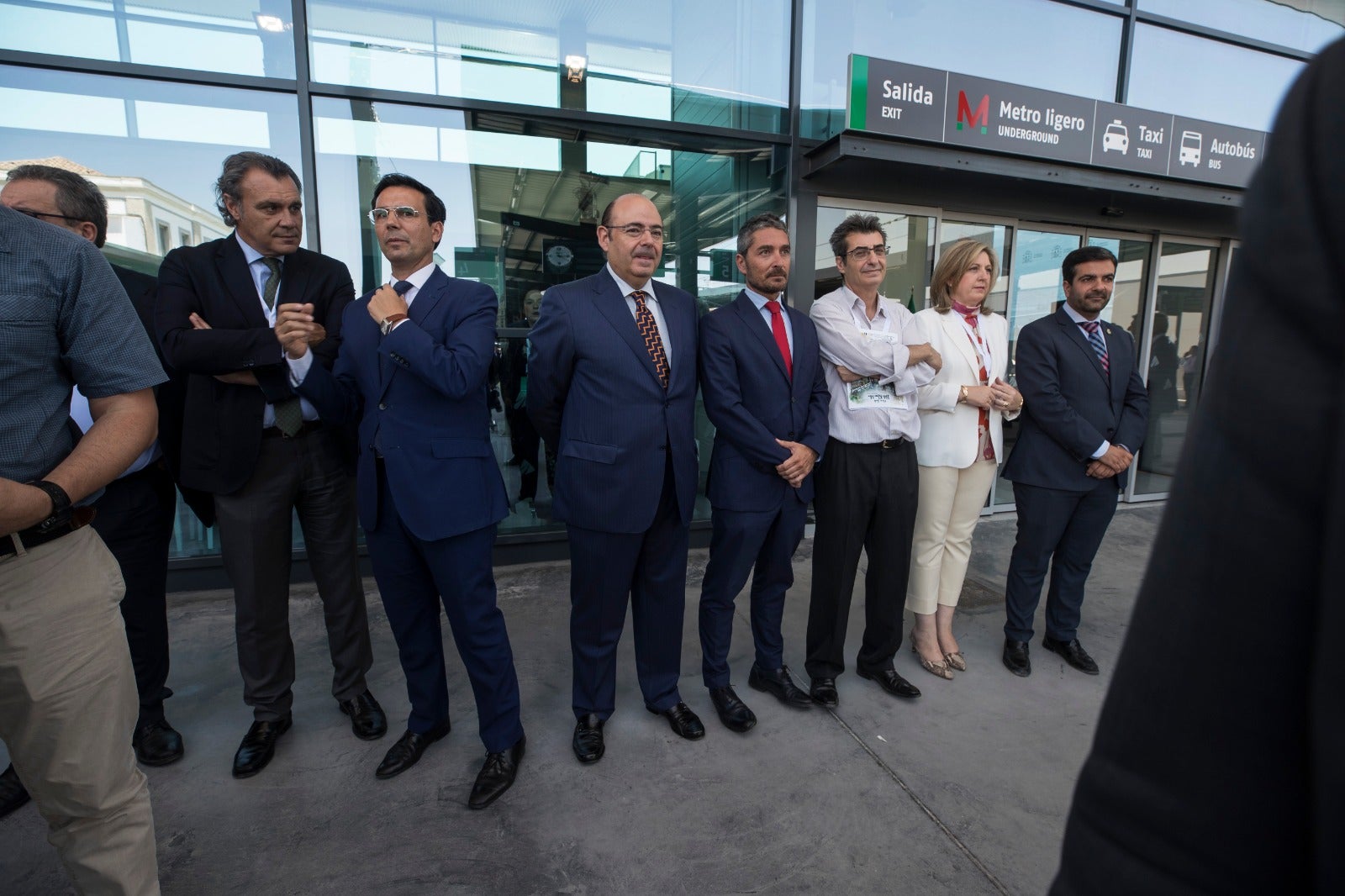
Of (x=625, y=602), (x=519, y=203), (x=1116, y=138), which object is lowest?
(x=625, y=602)

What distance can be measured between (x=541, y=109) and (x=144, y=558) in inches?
135

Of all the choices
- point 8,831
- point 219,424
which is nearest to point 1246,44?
point 219,424

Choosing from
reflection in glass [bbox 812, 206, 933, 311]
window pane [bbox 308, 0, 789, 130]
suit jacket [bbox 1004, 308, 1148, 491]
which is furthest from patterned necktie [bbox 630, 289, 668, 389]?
reflection in glass [bbox 812, 206, 933, 311]

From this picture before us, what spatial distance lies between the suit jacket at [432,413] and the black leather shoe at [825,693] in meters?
1.58

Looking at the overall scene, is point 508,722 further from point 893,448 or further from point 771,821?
point 893,448

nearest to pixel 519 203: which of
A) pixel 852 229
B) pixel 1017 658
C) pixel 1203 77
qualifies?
pixel 852 229

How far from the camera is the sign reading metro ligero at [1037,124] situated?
13.5 ft

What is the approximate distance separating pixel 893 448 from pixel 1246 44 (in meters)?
6.25

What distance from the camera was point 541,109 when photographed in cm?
443

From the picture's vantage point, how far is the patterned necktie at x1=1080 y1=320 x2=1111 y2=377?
324 centimetres

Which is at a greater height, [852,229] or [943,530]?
[852,229]

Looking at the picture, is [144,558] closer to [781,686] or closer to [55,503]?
[55,503]

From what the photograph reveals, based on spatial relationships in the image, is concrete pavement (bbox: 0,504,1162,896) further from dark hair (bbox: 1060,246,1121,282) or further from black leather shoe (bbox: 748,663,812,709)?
dark hair (bbox: 1060,246,1121,282)

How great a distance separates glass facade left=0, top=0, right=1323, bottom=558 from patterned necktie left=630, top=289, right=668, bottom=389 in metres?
2.21
